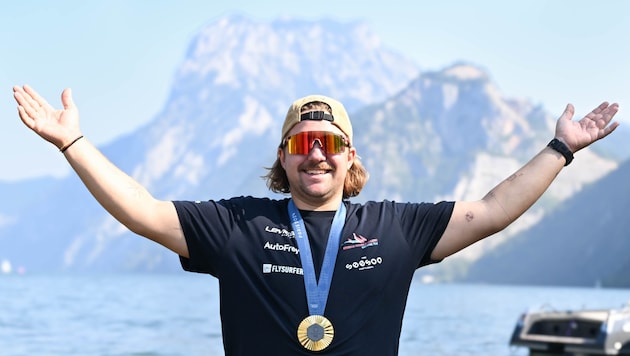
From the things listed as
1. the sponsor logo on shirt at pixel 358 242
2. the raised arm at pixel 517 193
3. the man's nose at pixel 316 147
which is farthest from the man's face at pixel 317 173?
the raised arm at pixel 517 193

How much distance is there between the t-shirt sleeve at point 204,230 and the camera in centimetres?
529

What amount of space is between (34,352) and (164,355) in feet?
19.9

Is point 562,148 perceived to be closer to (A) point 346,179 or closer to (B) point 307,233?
(A) point 346,179

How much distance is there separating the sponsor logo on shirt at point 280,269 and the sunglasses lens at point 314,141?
24.4 inches

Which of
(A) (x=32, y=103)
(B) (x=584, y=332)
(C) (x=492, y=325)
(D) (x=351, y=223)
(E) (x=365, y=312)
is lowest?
(E) (x=365, y=312)

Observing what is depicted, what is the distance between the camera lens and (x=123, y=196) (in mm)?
5254

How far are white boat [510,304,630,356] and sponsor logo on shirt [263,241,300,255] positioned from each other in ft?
84.0

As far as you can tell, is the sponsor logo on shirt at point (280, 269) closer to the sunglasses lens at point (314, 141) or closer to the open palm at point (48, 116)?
the sunglasses lens at point (314, 141)

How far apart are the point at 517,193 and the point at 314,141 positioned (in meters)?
1.14

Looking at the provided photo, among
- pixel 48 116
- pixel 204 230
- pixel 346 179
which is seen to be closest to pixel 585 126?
pixel 346 179

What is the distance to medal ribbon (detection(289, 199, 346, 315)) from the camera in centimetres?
507

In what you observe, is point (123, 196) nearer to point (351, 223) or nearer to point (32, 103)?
point (32, 103)

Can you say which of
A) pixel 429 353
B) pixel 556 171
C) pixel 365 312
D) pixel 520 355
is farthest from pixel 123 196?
pixel 429 353

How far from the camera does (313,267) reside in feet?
16.8
